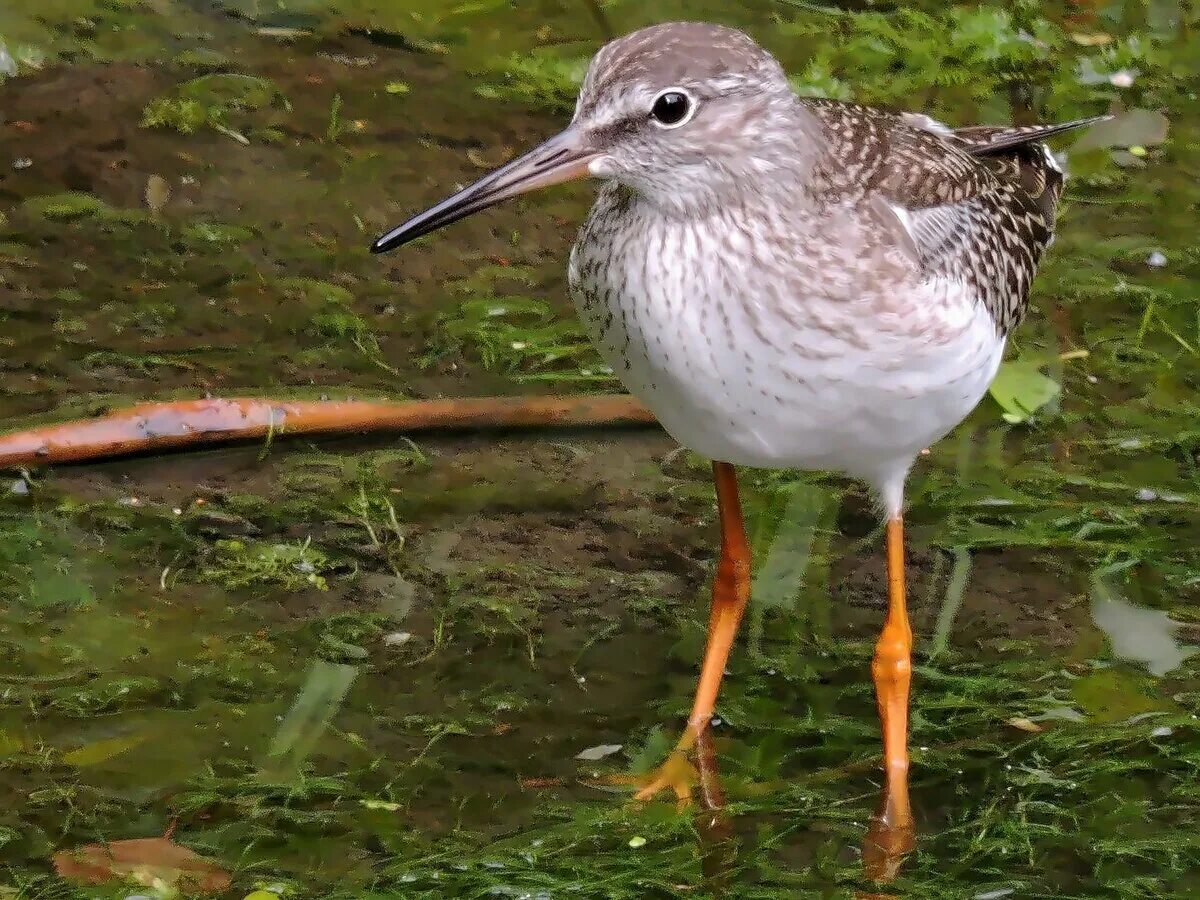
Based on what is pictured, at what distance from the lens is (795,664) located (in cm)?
584

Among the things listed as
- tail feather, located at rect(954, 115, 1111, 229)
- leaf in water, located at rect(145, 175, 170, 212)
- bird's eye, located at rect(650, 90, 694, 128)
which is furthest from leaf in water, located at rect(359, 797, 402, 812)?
leaf in water, located at rect(145, 175, 170, 212)

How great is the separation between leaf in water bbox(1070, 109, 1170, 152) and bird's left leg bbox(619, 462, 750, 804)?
395 centimetres

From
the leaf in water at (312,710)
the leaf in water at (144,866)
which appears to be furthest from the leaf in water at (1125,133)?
the leaf in water at (144,866)

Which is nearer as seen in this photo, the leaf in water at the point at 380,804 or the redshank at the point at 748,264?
the redshank at the point at 748,264

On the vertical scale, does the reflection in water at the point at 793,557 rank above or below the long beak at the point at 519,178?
below

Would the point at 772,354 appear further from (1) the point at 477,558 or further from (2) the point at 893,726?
(1) the point at 477,558

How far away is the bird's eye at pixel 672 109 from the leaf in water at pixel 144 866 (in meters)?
2.28

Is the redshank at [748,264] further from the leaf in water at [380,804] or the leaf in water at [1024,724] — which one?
the leaf in water at [380,804]

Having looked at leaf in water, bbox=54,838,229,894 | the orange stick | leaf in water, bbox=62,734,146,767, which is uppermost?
the orange stick

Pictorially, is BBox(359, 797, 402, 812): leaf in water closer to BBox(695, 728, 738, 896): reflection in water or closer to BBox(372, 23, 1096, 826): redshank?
BBox(695, 728, 738, 896): reflection in water

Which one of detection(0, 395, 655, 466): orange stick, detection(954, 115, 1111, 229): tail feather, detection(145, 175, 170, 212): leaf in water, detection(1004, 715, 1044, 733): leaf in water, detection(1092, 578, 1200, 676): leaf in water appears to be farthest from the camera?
detection(145, 175, 170, 212): leaf in water

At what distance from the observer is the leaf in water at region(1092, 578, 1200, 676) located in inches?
228

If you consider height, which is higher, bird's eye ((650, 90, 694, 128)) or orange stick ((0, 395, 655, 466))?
bird's eye ((650, 90, 694, 128))

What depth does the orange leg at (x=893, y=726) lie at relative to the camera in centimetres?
506
